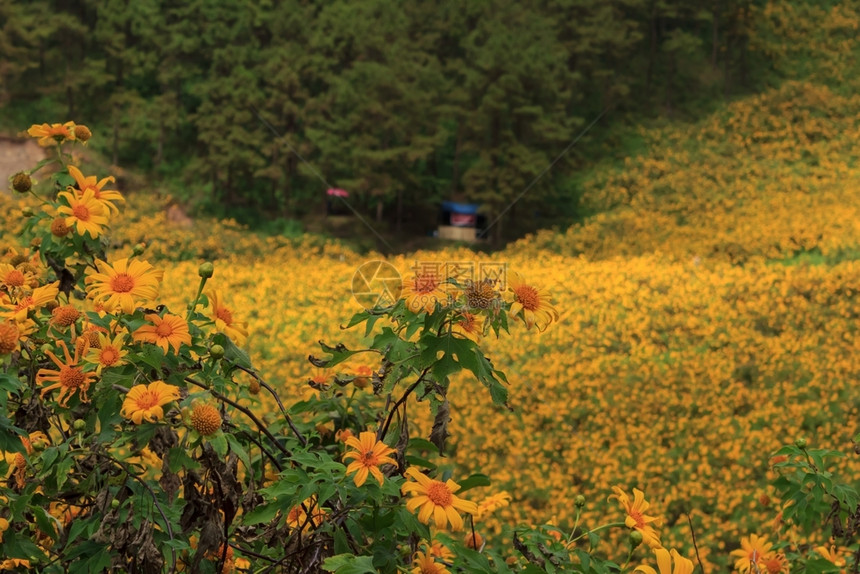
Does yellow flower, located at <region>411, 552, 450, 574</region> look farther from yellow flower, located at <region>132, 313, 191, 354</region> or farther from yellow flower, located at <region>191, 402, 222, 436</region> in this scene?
yellow flower, located at <region>132, 313, 191, 354</region>

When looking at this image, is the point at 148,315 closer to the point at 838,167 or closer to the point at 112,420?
the point at 112,420

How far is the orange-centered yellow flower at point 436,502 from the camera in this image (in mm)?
1090

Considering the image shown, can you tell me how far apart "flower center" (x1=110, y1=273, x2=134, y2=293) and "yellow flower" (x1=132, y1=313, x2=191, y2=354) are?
82mm

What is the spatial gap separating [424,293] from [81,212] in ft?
2.40

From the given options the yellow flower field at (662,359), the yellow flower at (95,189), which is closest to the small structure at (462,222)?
the yellow flower field at (662,359)

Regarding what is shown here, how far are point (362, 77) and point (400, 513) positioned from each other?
11224mm

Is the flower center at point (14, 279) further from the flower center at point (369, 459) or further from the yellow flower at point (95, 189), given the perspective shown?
the flower center at point (369, 459)

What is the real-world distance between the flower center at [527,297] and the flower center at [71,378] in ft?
2.35

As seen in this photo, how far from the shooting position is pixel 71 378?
1.16m

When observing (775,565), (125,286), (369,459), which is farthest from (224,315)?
(775,565)

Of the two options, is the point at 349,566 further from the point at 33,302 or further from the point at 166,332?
the point at 33,302

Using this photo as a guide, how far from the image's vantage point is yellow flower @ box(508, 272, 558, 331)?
1249mm

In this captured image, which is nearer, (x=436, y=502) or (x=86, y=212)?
(x=436, y=502)

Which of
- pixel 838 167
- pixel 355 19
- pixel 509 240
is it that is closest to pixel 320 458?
pixel 509 240
